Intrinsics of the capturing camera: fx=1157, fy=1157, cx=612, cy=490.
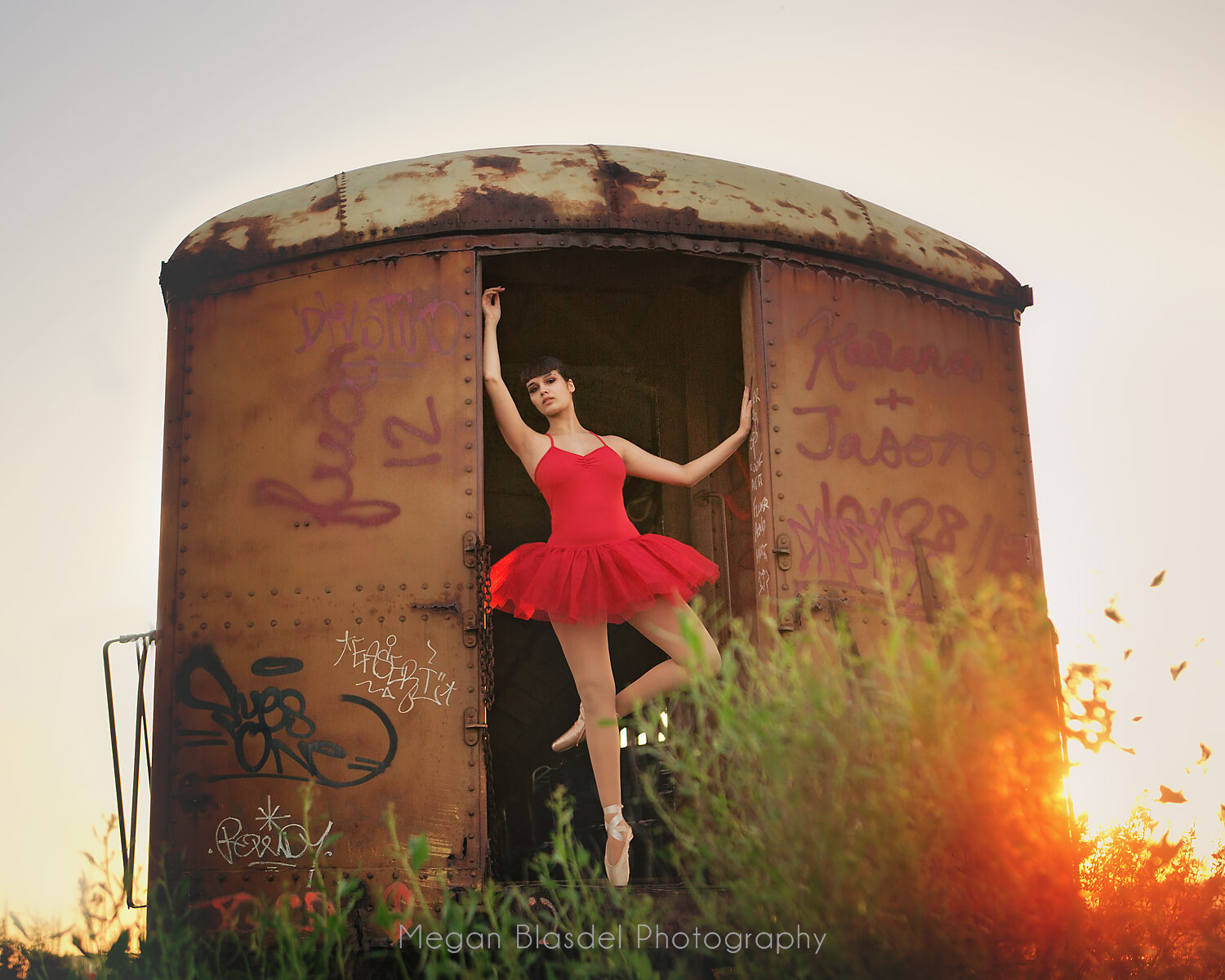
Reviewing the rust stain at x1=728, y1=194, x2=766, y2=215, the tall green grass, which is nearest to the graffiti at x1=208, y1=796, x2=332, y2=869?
the tall green grass

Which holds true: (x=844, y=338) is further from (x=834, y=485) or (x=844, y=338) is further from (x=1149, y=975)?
(x=1149, y=975)

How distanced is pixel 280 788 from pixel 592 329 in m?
3.49

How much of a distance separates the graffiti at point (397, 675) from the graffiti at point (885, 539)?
1.66 metres

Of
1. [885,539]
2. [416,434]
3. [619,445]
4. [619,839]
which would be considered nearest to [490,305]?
[416,434]

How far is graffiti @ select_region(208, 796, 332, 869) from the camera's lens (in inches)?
184

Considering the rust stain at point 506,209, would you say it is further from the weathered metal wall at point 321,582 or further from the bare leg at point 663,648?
the bare leg at point 663,648

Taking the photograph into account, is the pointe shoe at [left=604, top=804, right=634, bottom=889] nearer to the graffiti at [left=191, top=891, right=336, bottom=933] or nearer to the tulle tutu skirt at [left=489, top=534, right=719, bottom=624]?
the tulle tutu skirt at [left=489, top=534, right=719, bottom=624]

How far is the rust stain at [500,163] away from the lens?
5.45 metres

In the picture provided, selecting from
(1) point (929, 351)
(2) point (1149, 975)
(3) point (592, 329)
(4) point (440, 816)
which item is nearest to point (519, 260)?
(3) point (592, 329)

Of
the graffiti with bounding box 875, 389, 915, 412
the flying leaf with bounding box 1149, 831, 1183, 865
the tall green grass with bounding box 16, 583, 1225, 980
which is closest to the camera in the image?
the tall green grass with bounding box 16, 583, 1225, 980

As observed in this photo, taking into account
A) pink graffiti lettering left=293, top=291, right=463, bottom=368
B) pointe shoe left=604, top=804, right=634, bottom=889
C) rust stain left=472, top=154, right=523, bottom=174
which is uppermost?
rust stain left=472, top=154, right=523, bottom=174

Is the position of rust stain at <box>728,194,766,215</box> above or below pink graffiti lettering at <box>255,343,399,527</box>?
above

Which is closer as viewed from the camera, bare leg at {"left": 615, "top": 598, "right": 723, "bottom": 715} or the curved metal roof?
bare leg at {"left": 615, "top": 598, "right": 723, "bottom": 715}

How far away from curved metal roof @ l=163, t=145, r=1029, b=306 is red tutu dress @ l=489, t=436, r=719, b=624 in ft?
3.65
